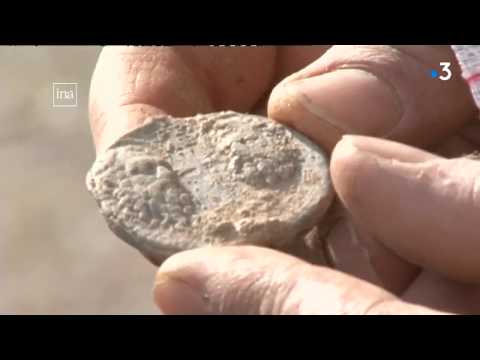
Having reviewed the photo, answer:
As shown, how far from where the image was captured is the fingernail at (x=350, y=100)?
72 centimetres

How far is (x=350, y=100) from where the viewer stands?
73 centimetres

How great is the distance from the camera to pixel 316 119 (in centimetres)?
72

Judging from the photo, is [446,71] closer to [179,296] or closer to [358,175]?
[358,175]

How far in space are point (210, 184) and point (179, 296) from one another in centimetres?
14

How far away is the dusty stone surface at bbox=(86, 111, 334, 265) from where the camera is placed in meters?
0.63

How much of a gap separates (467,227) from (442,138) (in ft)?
1.00

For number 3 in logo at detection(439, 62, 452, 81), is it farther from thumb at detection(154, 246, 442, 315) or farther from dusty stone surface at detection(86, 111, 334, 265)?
thumb at detection(154, 246, 442, 315)

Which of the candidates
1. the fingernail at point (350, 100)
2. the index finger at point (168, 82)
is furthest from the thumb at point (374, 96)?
the index finger at point (168, 82)

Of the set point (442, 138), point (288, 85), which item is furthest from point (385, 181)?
point (442, 138)

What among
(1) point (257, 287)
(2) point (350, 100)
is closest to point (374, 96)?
(2) point (350, 100)

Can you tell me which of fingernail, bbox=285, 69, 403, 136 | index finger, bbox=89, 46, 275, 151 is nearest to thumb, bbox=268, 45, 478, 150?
fingernail, bbox=285, 69, 403, 136

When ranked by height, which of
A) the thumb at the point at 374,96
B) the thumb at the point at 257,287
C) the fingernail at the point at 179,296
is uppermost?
the thumb at the point at 374,96

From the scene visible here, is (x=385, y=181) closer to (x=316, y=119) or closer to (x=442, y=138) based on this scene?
(x=316, y=119)

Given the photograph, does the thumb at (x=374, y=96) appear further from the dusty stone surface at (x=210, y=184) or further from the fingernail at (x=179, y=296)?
the fingernail at (x=179, y=296)
